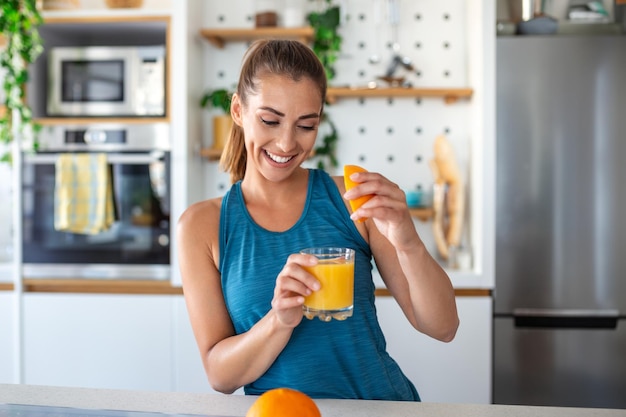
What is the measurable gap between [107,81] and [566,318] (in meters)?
2.09

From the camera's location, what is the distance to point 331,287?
1074 millimetres

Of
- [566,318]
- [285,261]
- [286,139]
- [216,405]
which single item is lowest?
[566,318]

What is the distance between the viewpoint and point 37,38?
9.07 feet

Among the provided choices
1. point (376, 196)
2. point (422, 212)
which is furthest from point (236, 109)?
point (422, 212)

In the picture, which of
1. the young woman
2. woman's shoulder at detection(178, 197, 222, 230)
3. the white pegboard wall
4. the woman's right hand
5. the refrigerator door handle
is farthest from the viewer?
the white pegboard wall

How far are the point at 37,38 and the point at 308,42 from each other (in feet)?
3.78

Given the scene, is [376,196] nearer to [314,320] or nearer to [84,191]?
[314,320]

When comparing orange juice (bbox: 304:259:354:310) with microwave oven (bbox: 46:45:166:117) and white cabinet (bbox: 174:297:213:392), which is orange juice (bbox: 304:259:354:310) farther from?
microwave oven (bbox: 46:45:166:117)

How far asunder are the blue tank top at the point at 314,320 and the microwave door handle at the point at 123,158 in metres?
1.49

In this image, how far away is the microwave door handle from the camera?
2781 millimetres

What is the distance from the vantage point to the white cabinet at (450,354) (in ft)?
8.62

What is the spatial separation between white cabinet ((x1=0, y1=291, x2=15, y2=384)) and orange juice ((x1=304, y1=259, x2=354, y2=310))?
2.13 metres

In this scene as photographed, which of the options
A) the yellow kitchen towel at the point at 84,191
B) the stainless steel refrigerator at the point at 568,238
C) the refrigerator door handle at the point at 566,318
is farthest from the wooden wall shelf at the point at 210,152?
the refrigerator door handle at the point at 566,318

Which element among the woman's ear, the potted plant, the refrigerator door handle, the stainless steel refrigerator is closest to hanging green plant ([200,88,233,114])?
the potted plant
